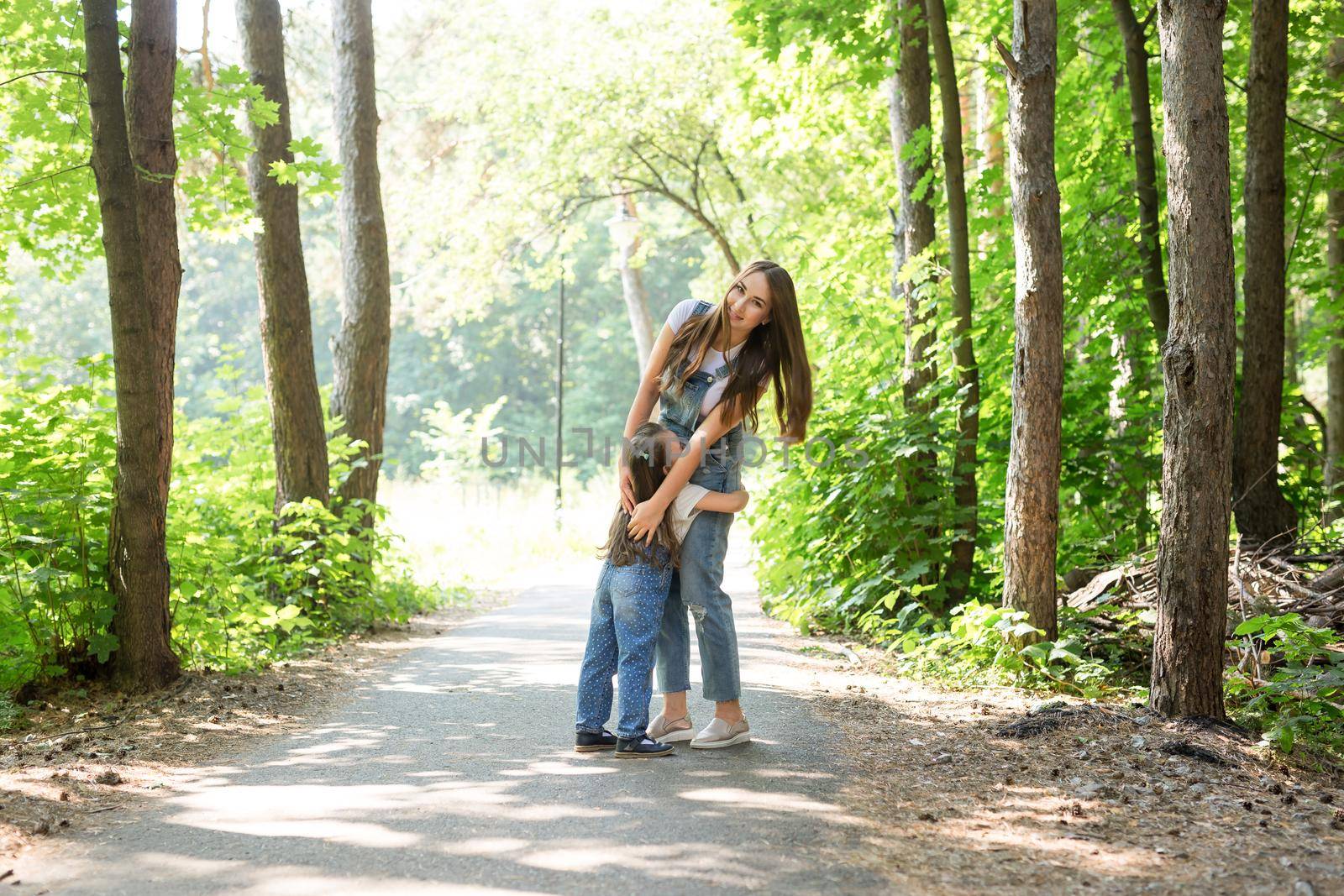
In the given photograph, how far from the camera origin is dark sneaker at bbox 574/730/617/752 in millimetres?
5121

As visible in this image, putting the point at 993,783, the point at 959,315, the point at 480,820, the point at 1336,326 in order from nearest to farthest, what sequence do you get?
the point at 480,820
the point at 993,783
the point at 959,315
the point at 1336,326

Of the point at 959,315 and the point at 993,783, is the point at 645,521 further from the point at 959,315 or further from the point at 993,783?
the point at 959,315

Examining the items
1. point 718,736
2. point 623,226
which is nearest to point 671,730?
point 718,736

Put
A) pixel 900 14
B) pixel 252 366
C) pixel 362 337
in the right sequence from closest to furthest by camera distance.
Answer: pixel 900 14
pixel 362 337
pixel 252 366

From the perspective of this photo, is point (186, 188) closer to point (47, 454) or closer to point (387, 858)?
point (47, 454)

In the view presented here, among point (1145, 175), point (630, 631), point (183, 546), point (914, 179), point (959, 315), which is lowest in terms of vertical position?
point (630, 631)

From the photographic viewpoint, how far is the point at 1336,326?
11.3 m

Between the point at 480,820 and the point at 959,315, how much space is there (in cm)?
558

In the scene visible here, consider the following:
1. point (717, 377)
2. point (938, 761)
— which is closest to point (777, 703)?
point (938, 761)

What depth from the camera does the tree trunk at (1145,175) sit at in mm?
8852

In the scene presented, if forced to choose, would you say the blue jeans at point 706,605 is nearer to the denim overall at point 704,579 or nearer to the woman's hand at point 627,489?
the denim overall at point 704,579

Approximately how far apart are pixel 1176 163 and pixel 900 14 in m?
4.25

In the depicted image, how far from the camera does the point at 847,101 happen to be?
17.9 m

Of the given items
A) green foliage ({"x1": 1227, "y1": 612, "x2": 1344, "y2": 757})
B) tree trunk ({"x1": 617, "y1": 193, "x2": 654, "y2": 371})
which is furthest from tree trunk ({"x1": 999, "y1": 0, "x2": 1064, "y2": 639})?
tree trunk ({"x1": 617, "y1": 193, "x2": 654, "y2": 371})
